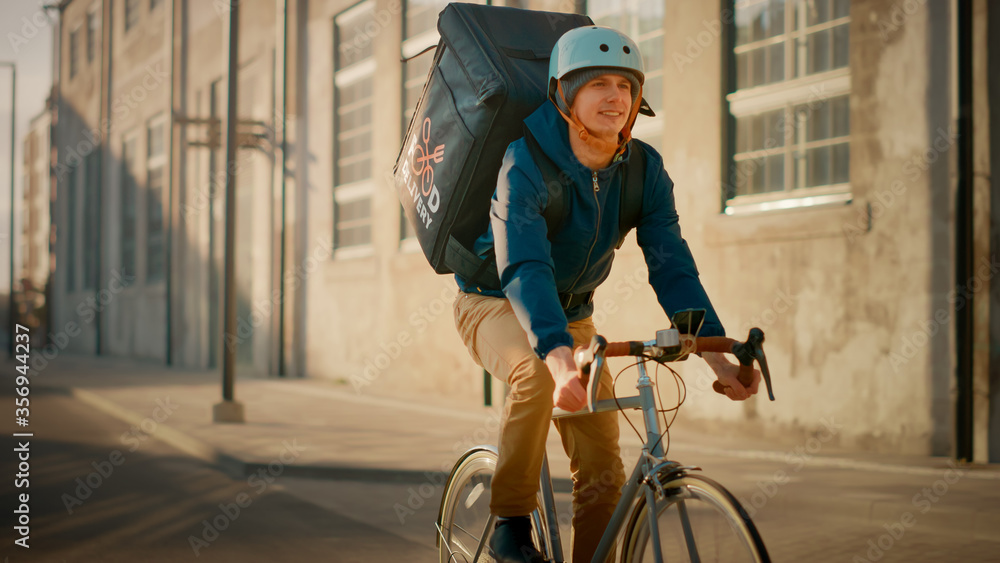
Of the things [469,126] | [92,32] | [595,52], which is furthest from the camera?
[92,32]

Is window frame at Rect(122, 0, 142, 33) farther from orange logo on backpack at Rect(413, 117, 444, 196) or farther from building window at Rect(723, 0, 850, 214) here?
orange logo on backpack at Rect(413, 117, 444, 196)

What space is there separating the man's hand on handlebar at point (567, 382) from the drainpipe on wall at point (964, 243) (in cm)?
605

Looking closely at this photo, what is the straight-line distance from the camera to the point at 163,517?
6.29 m

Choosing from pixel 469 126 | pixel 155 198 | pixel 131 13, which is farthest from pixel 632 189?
pixel 131 13

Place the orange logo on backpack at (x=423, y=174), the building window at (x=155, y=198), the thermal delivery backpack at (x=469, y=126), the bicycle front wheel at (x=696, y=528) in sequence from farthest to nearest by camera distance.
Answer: the building window at (x=155, y=198) < the orange logo on backpack at (x=423, y=174) < the thermal delivery backpack at (x=469, y=126) < the bicycle front wheel at (x=696, y=528)

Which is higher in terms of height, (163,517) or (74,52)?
(74,52)

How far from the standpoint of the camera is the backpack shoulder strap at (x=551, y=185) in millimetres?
2904

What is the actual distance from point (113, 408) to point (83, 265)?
25.2 metres

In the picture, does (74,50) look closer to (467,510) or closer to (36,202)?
(36,202)

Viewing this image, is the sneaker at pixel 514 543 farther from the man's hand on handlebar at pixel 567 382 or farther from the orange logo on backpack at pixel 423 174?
the orange logo on backpack at pixel 423 174

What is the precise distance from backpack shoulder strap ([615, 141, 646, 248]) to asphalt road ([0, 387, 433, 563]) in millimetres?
2892

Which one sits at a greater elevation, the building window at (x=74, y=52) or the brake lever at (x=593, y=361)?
the building window at (x=74, y=52)

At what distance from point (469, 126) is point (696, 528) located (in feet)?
4.84

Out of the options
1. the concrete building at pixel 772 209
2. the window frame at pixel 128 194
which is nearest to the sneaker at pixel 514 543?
the concrete building at pixel 772 209
